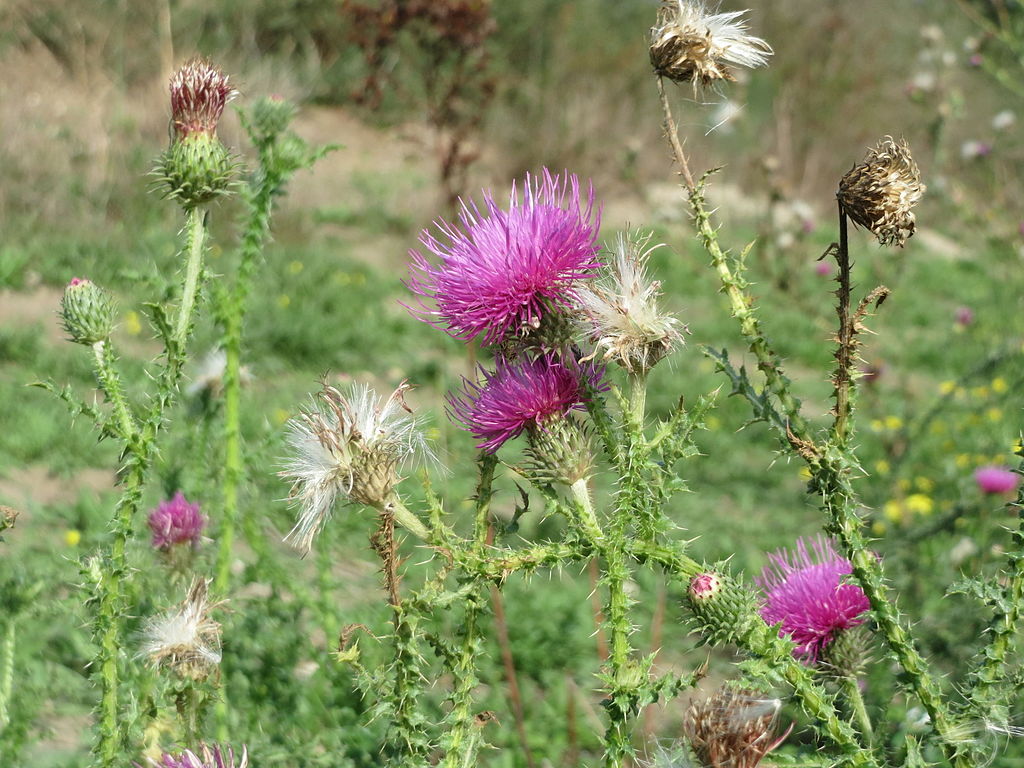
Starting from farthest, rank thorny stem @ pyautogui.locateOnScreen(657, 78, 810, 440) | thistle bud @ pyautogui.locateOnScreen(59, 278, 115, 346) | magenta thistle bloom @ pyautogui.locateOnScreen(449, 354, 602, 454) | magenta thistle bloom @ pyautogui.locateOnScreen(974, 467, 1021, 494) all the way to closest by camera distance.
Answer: magenta thistle bloom @ pyautogui.locateOnScreen(974, 467, 1021, 494), thistle bud @ pyautogui.locateOnScreen(59, 278, 115, 346), magenta thistle bloom @ pyautogui.locateOnScreen(449, 354, 602, 454), thorny stem @ pyautogui.locateOnScreen(657, 78, 810, 440)

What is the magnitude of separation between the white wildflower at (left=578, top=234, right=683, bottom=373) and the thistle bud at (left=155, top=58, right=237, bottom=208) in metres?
0.68

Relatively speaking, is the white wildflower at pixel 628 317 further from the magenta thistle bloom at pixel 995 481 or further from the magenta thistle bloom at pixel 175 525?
the magenta thistle bloom at pixel 995 481

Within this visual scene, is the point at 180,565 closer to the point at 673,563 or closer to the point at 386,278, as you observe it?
the point at 673,563

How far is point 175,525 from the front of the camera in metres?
2.00

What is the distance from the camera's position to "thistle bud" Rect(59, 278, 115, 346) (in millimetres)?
1492

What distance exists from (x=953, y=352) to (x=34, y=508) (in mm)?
6455

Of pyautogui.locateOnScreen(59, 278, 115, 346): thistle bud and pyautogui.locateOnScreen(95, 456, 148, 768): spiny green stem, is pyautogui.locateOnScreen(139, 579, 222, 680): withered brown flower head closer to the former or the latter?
pyautogui.locateOnScreen(95, 456, 148, 768): spiny green stem

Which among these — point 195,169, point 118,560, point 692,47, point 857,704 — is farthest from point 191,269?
point 857,704

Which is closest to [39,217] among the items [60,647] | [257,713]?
[60,647]

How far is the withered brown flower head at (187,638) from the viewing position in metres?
1.40

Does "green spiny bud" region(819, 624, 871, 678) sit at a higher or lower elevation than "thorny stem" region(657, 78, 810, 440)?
lower

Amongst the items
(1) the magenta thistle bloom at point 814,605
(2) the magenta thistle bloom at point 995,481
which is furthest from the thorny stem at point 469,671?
(2) the magenta thistle bloom at point 995,481

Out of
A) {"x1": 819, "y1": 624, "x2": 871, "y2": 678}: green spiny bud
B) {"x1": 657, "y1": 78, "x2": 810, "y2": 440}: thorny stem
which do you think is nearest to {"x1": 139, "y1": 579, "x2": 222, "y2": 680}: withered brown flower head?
{"x1": 657, "y1": 78, "x2": 810, "y2": 440}: thorny stem

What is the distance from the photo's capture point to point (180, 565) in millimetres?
2012
